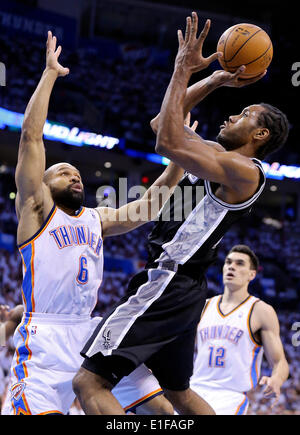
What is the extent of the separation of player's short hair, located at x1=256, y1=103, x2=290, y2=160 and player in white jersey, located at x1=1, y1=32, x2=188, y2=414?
748 millimetres

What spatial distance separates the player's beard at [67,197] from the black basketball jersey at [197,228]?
81 cm

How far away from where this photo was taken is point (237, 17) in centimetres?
2394

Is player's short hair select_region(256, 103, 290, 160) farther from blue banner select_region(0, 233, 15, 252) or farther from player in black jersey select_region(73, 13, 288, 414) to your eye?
blue banner select_region(0, 233, 15, 252)

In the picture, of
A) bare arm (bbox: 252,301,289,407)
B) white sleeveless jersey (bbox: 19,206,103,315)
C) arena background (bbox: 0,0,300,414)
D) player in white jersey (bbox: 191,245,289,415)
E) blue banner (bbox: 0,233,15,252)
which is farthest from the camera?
arena background (bbox: 0,0,300,414)

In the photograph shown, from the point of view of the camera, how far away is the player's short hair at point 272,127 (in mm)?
3096

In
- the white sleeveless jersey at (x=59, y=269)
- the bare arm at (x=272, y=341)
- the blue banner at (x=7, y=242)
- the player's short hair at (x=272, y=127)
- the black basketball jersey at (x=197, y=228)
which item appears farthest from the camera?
the blue banner at (x=7, y=242)

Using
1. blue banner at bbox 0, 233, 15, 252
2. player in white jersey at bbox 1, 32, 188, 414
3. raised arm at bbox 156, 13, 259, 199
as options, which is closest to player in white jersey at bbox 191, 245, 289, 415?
player in white jersey at bbox 1, 32, 188, 414

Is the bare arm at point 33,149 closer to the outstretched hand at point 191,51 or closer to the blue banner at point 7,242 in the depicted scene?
the outstretched hand at point 191,51

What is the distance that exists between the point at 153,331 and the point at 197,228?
1.94 feet

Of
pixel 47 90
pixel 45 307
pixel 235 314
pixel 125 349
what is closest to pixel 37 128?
pixel 47 90

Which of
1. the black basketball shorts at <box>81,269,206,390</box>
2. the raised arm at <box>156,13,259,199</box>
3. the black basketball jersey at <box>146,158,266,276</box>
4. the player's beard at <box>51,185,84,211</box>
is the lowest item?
the black basketball shorts at <box>81,269,206,390</box>

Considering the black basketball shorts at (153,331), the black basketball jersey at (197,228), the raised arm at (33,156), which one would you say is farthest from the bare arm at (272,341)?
the raised arm at (33,156)

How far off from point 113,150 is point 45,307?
45.0 ft

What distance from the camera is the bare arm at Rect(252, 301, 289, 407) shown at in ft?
13.4
